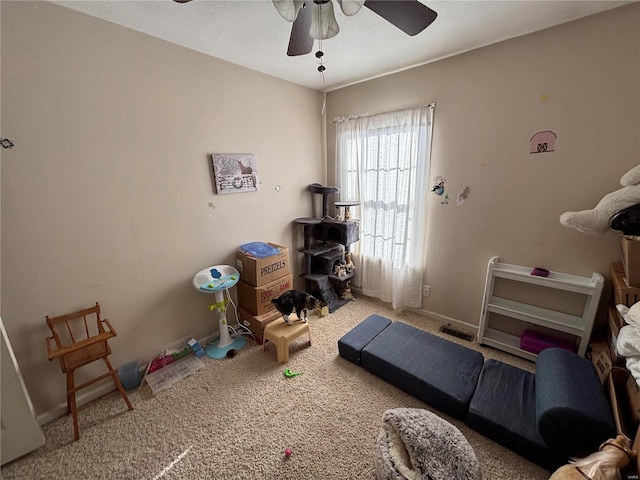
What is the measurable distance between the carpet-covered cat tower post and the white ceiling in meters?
1.27

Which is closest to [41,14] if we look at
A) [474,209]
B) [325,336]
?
[325,336]

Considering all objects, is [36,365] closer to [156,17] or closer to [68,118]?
[68,118]

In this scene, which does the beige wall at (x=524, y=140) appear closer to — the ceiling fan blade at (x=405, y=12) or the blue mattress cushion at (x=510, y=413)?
the blue mattress cushion at (x=510, y=413)

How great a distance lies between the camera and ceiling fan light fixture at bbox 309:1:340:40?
45.3 inches

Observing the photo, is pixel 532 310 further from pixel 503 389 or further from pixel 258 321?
pixel 258 321

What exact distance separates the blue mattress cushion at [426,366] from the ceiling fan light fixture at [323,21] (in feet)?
6.42

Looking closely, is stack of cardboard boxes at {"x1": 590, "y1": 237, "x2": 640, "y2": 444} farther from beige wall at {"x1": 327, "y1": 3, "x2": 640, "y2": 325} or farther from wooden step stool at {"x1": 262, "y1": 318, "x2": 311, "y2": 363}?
wooden step stool at {"x1": 262, "y1": 318, "x2": 311, "y2": 363}

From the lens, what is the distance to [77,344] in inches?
59.6

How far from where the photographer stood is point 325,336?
2398 millimetres

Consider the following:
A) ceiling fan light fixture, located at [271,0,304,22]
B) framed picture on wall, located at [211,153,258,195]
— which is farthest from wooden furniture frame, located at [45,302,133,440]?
ceiling fan light fixture, located at [271,0,304,22]

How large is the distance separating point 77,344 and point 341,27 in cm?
258

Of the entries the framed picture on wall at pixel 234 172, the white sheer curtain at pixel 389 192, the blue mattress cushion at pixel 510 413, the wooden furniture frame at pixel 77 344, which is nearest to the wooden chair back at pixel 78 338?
the wooden furniture frame at pixel 77 344

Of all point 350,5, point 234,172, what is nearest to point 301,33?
point 350,5

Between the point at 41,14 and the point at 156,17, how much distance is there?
0.56 meters
